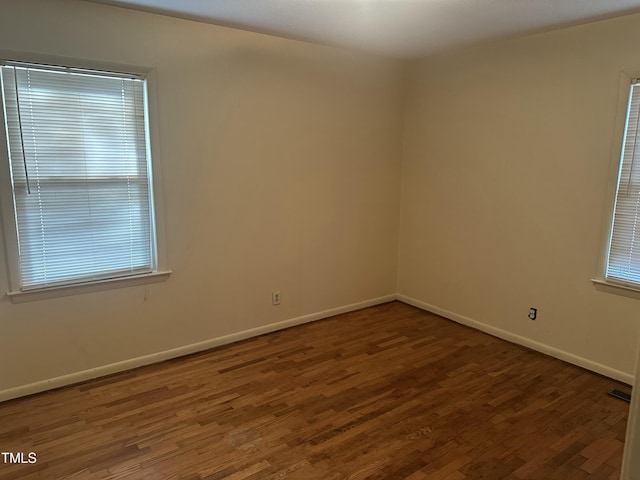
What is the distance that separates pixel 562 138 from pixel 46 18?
3.55m

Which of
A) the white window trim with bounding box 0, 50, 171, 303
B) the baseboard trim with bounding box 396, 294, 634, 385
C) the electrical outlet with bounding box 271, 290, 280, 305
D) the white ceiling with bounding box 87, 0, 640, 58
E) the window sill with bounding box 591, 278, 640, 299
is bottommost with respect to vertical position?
the baseboard trim with bounding box 396, 294, 634, 385

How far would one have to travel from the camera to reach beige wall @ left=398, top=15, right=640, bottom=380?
3080 mm

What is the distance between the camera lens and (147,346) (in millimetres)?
3248

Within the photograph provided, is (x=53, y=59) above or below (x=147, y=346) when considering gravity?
above

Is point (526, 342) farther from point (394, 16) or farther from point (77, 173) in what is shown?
point (77, 173)

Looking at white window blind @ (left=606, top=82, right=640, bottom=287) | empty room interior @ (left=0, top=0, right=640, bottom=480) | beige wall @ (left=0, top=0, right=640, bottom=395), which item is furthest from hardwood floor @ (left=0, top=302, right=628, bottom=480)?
white window blind @ (left=606, top=82, right=640, bottom=287)

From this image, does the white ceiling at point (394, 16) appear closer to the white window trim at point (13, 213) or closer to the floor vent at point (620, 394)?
the white window trim at point (13, 213)

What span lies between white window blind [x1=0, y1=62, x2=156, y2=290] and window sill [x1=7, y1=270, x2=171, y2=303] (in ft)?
0.12

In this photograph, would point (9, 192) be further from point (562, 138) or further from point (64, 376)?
point (562, 138)

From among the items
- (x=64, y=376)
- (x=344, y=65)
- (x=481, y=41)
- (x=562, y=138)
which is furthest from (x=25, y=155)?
(x=562, y=138)

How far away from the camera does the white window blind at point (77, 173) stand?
103 inches

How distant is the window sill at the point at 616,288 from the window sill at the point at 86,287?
314 cm

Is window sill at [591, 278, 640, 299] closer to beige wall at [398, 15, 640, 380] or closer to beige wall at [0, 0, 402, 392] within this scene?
beige wall at [398, 15, 640, 380]

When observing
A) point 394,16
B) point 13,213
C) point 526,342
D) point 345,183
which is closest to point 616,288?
point 526,342
